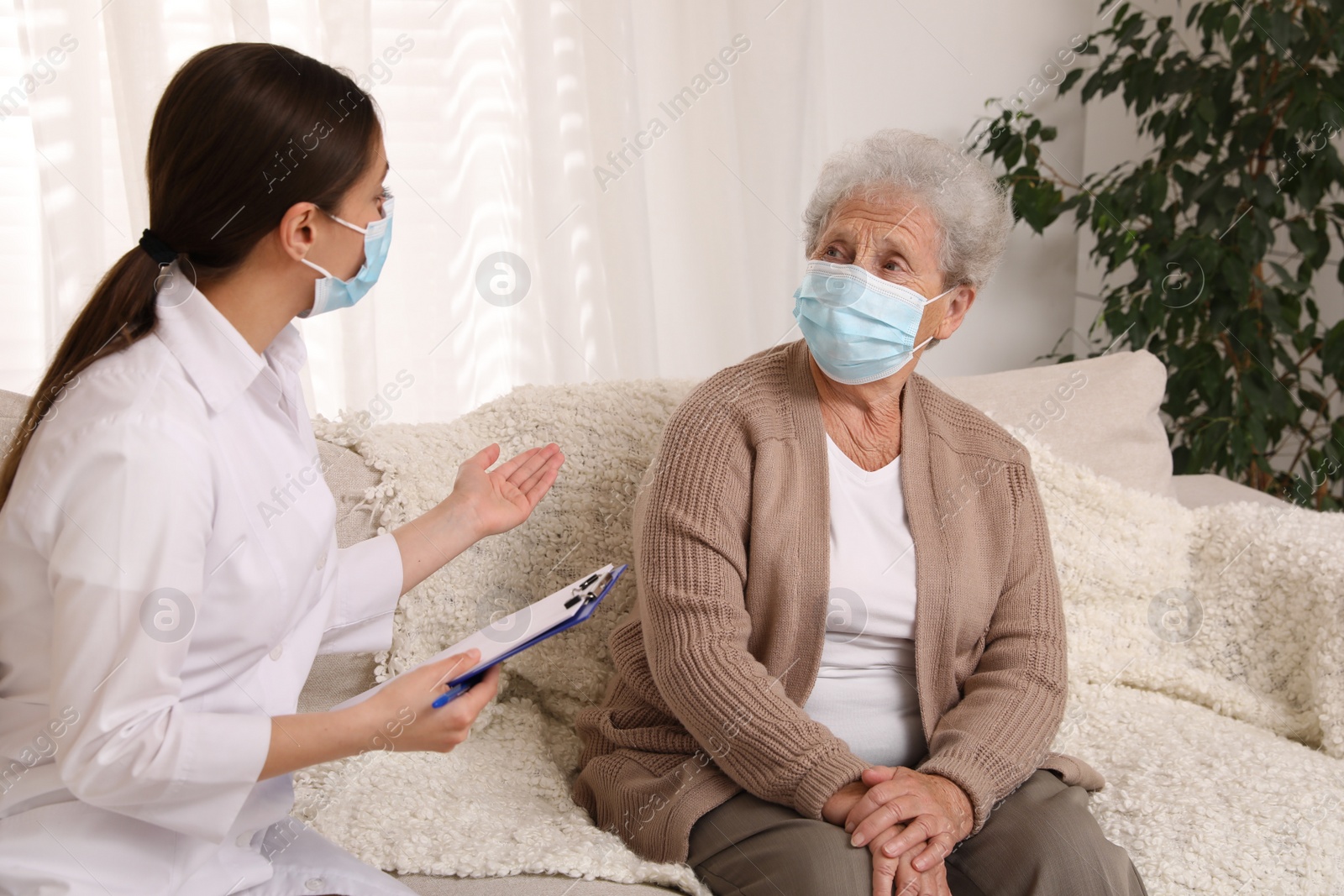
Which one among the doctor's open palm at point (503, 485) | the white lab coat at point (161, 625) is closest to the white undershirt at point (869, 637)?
the doctor's open palm at point (503, 485)

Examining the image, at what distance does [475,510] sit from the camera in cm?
138

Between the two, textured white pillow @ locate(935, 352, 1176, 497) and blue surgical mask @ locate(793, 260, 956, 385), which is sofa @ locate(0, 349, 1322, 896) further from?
blue surgical mask @ locate(793, 260, 956, 385)

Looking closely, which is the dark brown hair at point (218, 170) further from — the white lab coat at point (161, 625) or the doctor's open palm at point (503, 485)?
the doctor's open palm at point (503, 485)

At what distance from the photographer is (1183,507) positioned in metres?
1.99

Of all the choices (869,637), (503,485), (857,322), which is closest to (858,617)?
(869,637)

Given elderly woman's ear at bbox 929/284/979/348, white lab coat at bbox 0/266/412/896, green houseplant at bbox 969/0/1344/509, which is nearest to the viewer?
white lab coat at bbox 0/266/412/896

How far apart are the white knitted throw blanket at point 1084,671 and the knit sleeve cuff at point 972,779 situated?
0.81 feet

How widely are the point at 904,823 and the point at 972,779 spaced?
12 cm

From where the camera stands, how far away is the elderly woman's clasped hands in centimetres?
121

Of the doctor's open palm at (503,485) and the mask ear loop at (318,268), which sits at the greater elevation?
the mask ear loop at (318,268)

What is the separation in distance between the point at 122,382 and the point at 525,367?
5.59 feet

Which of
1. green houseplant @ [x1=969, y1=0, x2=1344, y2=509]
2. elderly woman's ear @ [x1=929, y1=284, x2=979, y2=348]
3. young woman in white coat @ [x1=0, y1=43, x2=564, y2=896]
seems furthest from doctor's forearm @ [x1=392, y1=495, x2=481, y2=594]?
green houseplant @ [x1=969, y1=0, x2=1344, y2=509]

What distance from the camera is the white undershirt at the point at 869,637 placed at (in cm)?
145

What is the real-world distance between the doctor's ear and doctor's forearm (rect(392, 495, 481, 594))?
0.42m
